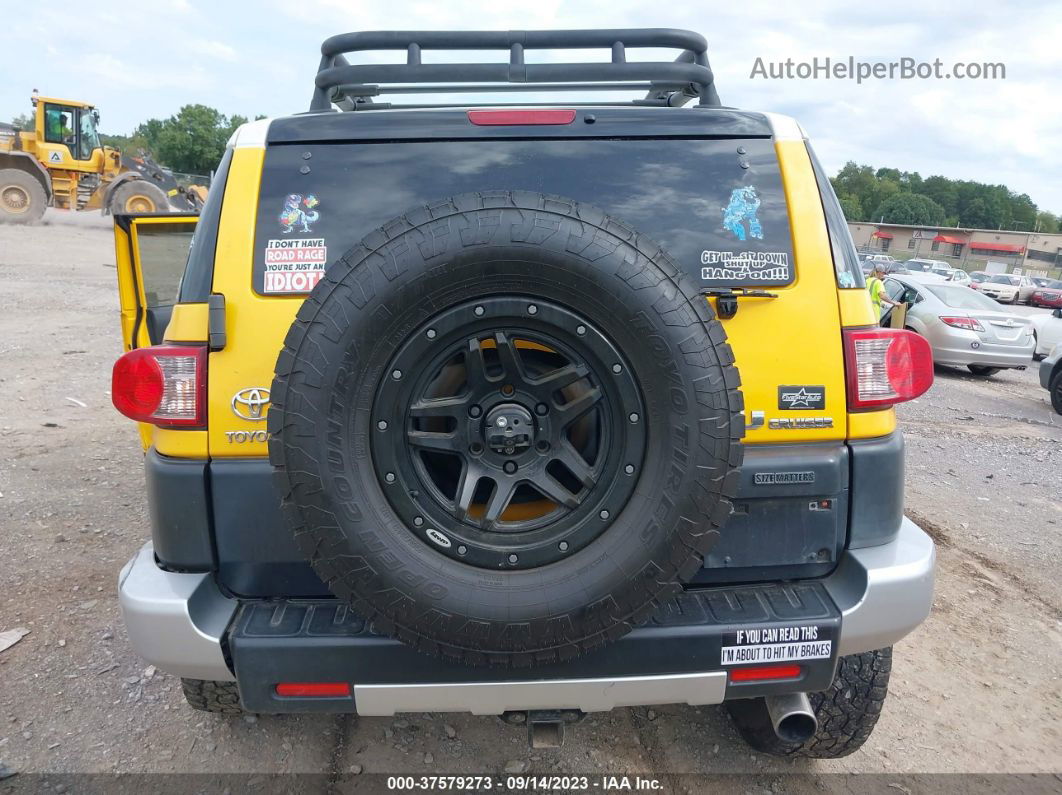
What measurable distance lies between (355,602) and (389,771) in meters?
1.09

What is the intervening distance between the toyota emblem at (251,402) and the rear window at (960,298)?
11.8 meters

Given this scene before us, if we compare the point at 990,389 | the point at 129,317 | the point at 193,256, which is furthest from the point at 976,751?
the point at 990,389

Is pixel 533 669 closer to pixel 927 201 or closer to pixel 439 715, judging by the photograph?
pixel 439 715

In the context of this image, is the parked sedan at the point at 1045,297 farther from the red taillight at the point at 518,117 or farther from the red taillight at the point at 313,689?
the red taillight at the point at 313,689

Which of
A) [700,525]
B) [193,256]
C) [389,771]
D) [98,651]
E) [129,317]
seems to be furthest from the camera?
[129,317]

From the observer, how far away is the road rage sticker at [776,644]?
78.3 inches

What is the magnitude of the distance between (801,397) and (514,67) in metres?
1.90

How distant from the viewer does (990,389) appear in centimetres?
1072

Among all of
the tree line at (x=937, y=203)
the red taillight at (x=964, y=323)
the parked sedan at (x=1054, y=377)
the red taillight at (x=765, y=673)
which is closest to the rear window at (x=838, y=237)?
the red taillight at (x=765, y=673)

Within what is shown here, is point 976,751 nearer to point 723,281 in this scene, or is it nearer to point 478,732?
point 478,732

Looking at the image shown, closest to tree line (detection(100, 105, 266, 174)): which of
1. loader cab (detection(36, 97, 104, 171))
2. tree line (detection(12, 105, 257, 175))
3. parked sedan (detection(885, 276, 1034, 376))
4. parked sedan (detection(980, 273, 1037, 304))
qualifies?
tree line (detection(12, 105, 257, 175))

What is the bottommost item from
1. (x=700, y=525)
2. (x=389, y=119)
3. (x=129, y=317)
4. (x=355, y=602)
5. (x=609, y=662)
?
(x=609, y=662)

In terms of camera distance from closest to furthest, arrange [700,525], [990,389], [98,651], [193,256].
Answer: [700,525], [193,256], [98,651], [990,389]

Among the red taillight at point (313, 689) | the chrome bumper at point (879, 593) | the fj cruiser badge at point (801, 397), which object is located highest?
the fj cruiser badge at point (801, 397)
